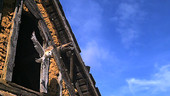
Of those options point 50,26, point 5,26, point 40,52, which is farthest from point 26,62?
point 5,26

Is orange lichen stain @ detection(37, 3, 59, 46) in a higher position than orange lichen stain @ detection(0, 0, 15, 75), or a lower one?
higher

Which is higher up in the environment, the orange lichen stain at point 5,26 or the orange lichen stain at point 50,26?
the orange lichen stain at point 50,26

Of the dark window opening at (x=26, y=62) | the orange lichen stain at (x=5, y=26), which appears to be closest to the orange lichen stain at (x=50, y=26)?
the dark window opening at (x=26, y=62)

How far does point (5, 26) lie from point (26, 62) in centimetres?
269

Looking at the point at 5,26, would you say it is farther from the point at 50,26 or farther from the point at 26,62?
the point at 26,62

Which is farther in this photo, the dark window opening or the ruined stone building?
the dark window opening

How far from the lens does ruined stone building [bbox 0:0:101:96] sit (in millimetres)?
4086

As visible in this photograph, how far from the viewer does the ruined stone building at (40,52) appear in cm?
409

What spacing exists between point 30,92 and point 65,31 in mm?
2988

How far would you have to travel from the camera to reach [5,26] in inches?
171

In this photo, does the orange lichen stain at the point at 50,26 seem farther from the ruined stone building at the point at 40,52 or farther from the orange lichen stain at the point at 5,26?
the orange lichen stain at the point at 5,26

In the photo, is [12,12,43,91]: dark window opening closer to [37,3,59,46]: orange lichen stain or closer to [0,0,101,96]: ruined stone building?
[0,0,101,96]: ruined stone building

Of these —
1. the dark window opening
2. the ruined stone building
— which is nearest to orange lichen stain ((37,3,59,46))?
the ruined stone building

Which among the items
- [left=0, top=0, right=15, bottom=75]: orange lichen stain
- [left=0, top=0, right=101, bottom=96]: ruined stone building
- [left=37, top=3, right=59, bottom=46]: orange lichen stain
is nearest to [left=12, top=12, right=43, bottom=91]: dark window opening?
[left=0, top=0, right=101, bottom=96]: ruined stone building
